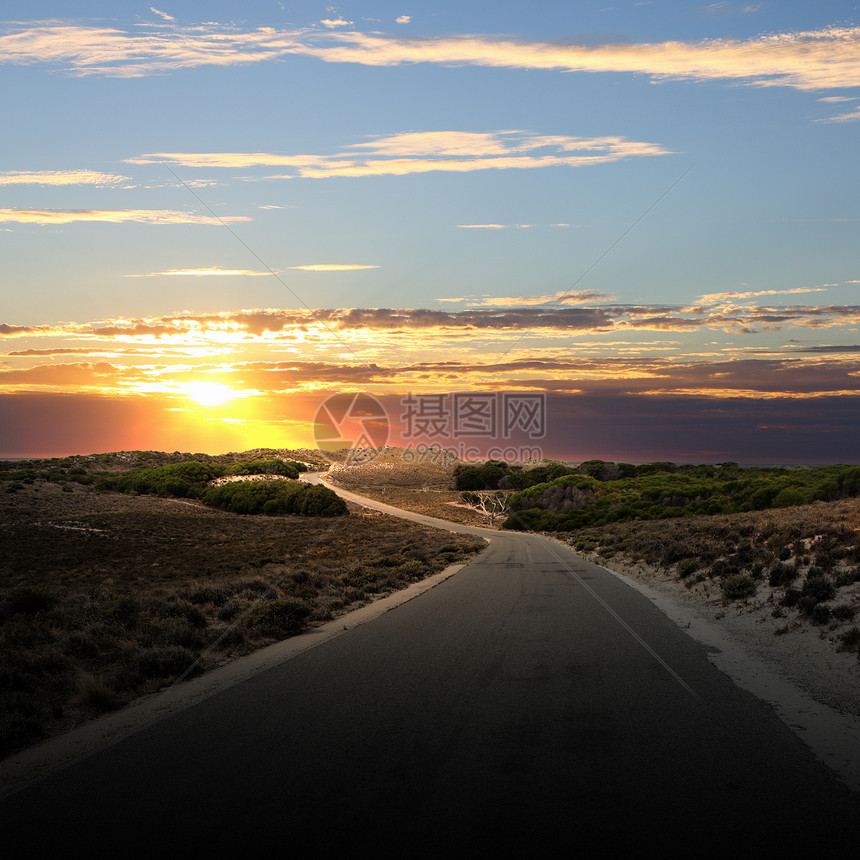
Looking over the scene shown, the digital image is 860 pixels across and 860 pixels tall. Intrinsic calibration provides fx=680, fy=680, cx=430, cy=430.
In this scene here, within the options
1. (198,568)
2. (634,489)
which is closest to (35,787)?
(198,568)

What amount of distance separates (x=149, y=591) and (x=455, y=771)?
14.1 meters

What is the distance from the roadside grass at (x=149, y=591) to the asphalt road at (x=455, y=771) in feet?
5.80

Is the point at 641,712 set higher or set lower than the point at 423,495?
higher

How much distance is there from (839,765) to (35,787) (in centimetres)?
737

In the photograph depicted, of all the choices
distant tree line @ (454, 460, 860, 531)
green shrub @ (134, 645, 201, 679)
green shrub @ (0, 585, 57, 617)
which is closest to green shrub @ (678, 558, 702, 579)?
green shrub @ (134, 645, 201, 679)

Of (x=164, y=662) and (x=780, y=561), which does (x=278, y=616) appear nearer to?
(x=164, y=662)

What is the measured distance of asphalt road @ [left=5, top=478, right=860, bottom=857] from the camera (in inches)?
196

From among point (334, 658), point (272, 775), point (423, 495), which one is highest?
point (272, 775)

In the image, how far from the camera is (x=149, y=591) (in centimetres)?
1791

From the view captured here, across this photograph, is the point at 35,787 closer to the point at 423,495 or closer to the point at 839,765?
the point at 839,765

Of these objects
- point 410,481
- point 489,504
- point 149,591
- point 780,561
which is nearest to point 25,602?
point 149,591

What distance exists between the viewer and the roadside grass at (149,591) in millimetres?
9516

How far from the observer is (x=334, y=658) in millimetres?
11086

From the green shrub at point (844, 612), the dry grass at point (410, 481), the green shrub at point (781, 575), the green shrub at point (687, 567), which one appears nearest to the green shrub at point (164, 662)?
the green shrub at point (844, 612)
